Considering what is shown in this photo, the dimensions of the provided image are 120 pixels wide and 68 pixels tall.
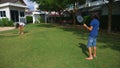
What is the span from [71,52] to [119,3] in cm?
1517

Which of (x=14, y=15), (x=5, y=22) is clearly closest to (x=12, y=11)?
(x=14, y=15)

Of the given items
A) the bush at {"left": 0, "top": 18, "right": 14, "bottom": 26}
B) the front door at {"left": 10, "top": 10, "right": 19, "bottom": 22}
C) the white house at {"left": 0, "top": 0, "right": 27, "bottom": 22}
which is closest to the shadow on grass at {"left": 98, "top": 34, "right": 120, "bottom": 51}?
the bush at {"left": 0, "top": 18, "right": 14, "bottom": 26}

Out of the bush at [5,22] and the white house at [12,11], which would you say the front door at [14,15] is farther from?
the bush at [5,22]

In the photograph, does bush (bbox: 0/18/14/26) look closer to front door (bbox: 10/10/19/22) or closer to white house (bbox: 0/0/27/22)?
white house (bbox: 0/0/27/22)

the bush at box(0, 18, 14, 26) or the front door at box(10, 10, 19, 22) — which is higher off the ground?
the front door at box(10, 10, 19, 22)

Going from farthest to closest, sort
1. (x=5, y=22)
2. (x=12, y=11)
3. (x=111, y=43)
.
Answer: (x=12, y=11) < (x=5, y=22) < (x=111, y=43)

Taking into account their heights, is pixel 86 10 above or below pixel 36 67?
above

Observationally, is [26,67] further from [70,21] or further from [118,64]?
[70,21]

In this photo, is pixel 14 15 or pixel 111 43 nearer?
pixel 111 43

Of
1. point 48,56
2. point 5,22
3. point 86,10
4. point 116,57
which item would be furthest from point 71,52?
point 86,10

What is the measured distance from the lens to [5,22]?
2761 cm

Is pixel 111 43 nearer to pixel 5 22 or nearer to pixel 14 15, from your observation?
pixel 5 22

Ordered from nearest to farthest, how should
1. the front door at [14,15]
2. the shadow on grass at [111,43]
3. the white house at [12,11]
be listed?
the shadow on grass at [111,43], the white house at [12,11], the front door at [14,15]

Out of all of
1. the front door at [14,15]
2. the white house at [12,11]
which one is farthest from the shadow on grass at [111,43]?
the front door at [14,15]
